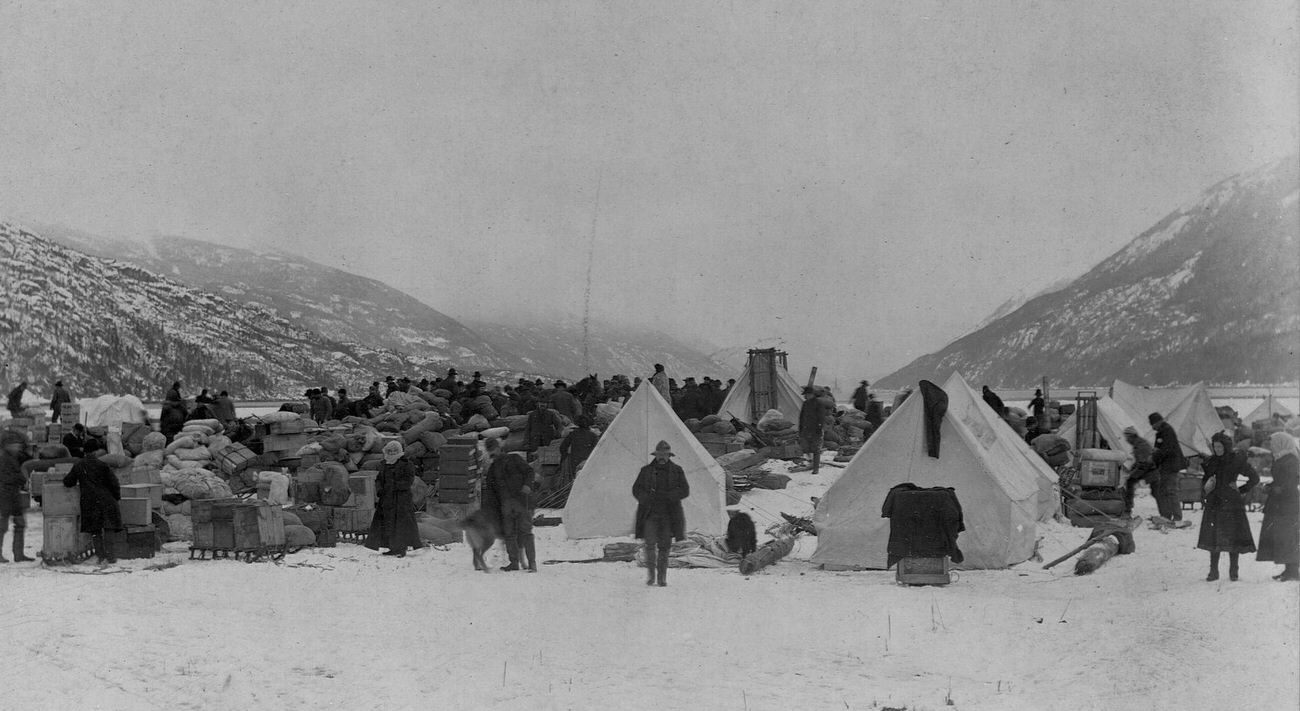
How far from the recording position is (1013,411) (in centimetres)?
2402

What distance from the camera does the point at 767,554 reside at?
37.0 ft

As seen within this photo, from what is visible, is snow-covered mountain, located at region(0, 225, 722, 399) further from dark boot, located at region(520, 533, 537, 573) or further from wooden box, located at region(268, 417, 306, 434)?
dark boot, located at region(520, 533, 537, 573)

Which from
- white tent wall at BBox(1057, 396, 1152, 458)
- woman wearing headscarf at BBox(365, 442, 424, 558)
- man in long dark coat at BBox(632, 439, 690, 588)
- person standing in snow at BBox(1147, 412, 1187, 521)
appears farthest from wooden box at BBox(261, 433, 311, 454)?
white tent wall at BBox(1057, 396, 1152, 458)

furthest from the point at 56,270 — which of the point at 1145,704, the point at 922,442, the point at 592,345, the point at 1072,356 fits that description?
the point at 1072,356

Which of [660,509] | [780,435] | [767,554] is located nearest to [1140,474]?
[767,554]

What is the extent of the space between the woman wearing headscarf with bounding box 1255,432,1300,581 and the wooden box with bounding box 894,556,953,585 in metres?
2.78

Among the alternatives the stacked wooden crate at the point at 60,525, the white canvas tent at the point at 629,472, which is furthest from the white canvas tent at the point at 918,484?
the stacked wooden crate at the point at 60,525

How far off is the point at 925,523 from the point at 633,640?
359cm

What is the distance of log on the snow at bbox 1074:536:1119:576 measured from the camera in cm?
1055

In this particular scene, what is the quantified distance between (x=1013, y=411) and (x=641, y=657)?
61.6 feet

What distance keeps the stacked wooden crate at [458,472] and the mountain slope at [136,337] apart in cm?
4865

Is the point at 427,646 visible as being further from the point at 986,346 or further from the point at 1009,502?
the point at 986,346

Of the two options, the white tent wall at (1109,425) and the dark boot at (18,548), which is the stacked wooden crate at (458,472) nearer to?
the dark boot at (18,548)

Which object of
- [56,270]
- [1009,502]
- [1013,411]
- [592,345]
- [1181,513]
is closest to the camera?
[1009,502]
